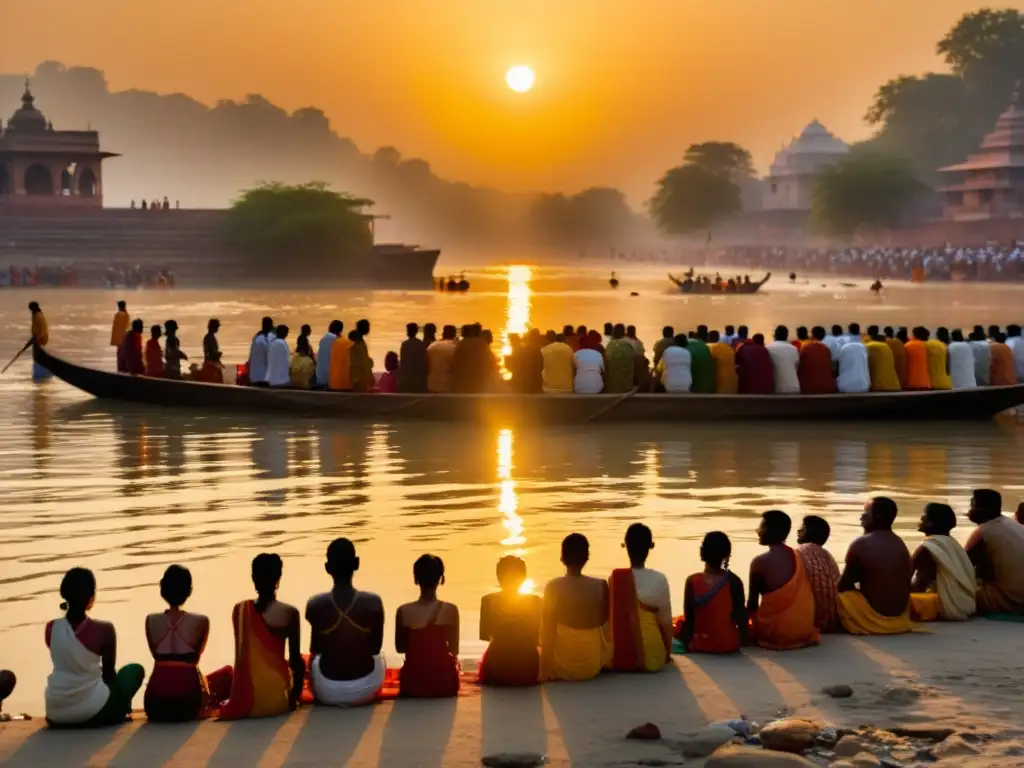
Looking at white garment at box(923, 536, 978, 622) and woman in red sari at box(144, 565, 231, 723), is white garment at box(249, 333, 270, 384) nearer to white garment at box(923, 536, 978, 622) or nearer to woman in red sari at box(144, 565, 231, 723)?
white garment at box(923, 536, 978, 622)

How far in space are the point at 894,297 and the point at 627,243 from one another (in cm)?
14753

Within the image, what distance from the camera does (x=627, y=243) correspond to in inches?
7869

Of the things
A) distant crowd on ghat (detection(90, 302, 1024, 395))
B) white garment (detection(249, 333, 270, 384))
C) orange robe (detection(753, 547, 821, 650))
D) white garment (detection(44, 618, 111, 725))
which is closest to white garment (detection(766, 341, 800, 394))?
distant crowd on ghat (detection(90, 302, 1024, 395))

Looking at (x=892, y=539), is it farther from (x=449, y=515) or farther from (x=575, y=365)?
(x=575, y=365)

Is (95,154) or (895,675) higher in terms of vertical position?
(95,154)

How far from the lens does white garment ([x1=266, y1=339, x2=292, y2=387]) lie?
59.2 ft

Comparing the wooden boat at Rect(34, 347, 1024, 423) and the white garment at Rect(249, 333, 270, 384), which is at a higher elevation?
the white garment at Rect(249, 333, 270, 384)

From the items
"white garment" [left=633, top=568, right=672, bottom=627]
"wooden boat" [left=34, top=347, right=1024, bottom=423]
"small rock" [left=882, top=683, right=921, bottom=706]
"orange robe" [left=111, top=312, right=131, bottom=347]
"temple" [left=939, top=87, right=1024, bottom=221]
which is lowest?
"small rock" [left=882, top=683, right=921, bottom=706]

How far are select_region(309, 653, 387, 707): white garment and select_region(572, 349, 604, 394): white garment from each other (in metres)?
10.8

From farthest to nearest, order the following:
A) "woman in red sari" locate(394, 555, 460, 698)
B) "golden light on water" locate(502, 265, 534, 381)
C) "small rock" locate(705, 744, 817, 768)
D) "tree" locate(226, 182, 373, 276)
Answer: "tree" locate(226, 182, 373, 276), "golden light on water" locate(502, 265, 534, 381), "woman in red sari" locate(394, 555, 460, 698), "small rock" locate(705, 744, 817, 768)

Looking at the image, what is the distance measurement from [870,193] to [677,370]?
71415 millimetres

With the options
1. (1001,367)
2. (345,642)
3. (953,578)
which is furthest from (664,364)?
(345,642)

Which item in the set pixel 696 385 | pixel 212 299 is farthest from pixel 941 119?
pixel 696 385

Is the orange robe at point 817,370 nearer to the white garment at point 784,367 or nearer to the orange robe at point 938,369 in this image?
the white garment at point 784,367
